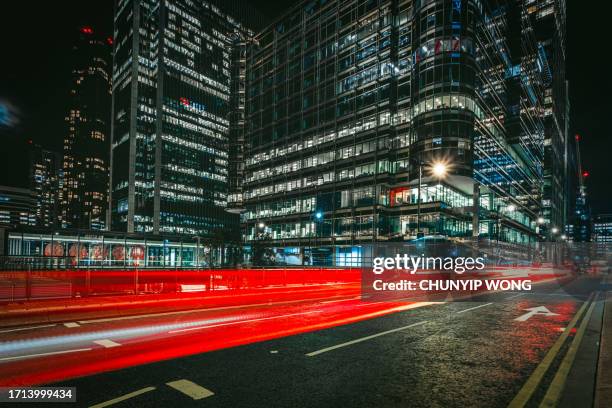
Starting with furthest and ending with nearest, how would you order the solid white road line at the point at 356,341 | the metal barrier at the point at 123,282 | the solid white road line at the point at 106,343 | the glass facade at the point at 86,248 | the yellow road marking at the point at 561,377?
the glass facade at the point at 86,248
the metal barrier at the point at 123,282
the solid white road line at the point at 106,343
the solid white road line at the point at 356,341
the yellow road marking at the point at 561,377

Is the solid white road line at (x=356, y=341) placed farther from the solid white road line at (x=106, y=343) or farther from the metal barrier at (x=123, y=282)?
the metal barrier at (x=123, y=282)

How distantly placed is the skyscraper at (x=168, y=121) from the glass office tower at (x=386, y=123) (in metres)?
37.5

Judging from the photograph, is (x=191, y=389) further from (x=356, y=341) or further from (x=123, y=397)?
(x=356, y=341)

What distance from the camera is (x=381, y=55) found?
68188mm

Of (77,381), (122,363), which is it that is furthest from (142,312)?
(77,381)

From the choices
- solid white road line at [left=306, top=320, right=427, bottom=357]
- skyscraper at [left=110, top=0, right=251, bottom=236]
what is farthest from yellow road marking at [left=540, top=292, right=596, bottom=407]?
skyscraper at [left=110, top=0, right=251, bottom=236]

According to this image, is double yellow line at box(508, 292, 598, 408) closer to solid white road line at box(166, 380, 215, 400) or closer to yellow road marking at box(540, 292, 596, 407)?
yellow road marking at box(540, 292, 596, 407)

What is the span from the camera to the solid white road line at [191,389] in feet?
16.1

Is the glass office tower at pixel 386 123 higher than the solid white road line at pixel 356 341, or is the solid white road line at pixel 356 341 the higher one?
the glass office tower at pixel 386 123

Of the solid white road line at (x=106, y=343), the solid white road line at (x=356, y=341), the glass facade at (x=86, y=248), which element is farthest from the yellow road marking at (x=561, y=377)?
the glass facade at (x=86, y=248)

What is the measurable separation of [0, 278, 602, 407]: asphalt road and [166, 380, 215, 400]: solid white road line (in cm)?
1

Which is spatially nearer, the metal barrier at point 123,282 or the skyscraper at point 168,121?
the metal barrier at point 123,282

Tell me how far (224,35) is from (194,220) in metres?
77.1

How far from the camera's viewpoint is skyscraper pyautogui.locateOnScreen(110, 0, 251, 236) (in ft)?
403
